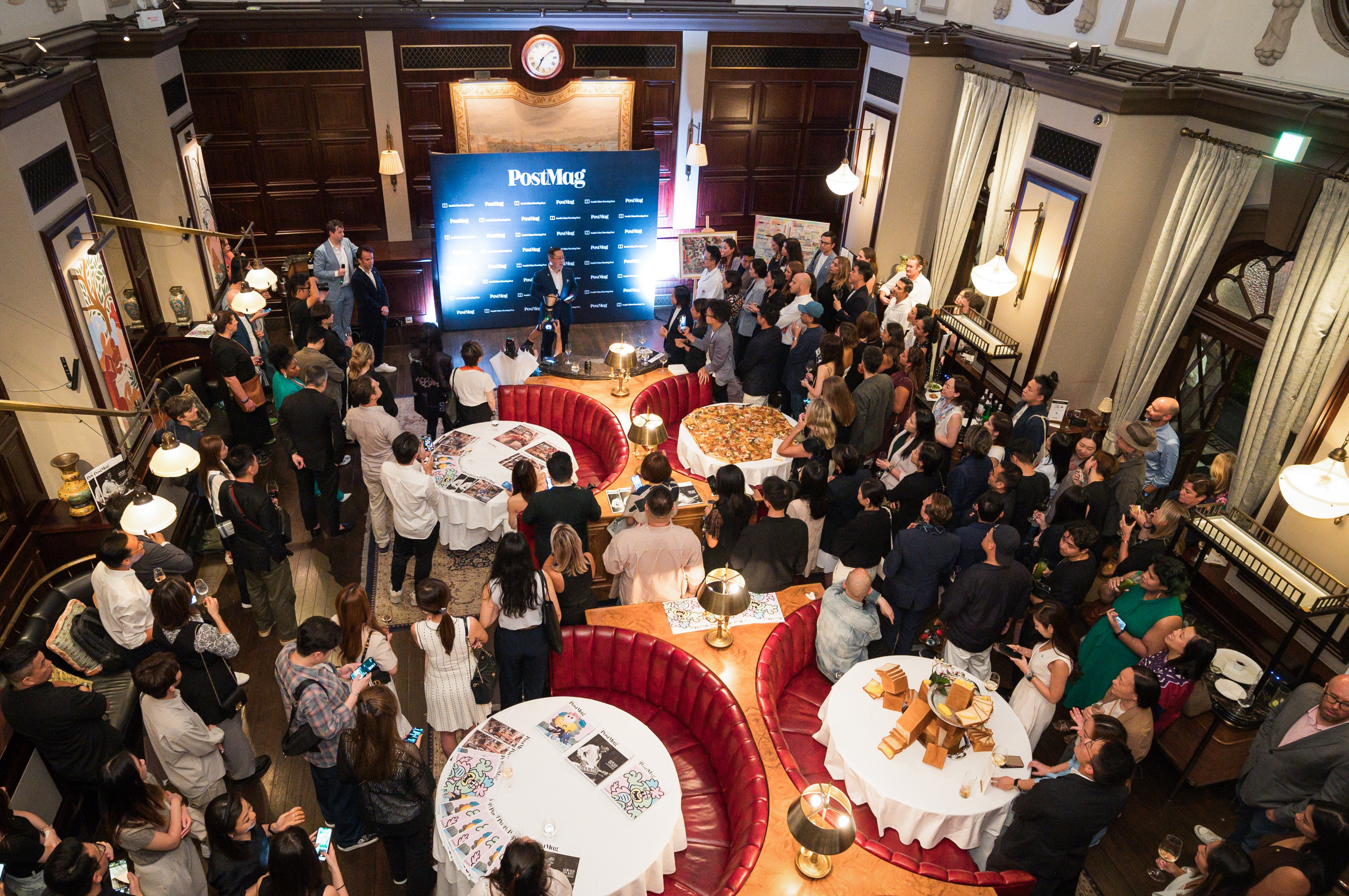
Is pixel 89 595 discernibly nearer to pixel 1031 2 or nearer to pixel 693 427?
pixel 693 427

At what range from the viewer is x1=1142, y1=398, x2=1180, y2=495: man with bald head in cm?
604

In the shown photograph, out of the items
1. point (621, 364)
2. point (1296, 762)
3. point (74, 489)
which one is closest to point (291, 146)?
point (621, 364)

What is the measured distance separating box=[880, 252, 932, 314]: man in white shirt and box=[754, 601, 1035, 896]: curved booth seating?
460cm

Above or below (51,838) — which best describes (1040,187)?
above

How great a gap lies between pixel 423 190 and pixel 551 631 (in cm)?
858

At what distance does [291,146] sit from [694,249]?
557cm

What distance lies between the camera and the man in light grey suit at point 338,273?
30.5 feet

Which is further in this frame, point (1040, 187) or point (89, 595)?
point (1040, 187)

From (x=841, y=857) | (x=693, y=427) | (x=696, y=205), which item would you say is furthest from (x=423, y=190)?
(x=841, y=857)

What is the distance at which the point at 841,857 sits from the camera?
156 inches

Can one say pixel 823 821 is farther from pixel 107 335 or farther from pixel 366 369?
pixel 107 335

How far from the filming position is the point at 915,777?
427cm

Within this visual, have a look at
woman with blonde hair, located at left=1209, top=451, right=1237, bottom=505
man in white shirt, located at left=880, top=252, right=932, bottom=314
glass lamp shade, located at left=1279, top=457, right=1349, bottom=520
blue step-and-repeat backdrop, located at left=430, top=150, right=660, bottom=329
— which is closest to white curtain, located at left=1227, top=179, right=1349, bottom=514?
woman with blonde hair, located at left=1209, top=451, right=1237, bottom=505

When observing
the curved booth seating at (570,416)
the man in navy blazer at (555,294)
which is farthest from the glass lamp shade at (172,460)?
the man in navy blazer at (555,294)
